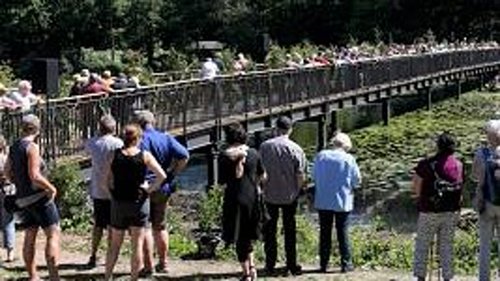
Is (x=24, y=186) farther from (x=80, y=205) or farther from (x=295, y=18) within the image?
(x=295, y=18)

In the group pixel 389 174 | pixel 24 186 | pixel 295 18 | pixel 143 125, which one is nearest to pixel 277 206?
pixel 143 125

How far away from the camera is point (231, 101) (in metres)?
25.5

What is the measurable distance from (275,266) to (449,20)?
78.3 meters

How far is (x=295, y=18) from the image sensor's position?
8769cm

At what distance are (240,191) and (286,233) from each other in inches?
55.8

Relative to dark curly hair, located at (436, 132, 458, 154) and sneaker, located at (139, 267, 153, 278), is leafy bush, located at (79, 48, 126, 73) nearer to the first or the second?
sneaker, located at (139, 267, 153, 278)

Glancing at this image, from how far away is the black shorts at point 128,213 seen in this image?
9.84 meters

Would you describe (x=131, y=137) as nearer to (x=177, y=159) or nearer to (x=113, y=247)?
(x=113, y=247)

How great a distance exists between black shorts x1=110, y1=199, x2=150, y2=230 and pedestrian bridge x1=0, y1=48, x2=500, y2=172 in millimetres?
6072

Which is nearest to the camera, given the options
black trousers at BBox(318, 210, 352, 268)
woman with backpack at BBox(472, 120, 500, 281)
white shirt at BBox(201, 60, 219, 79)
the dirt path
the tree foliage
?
woman with backpack at BBox(472, 120, 500, 281)

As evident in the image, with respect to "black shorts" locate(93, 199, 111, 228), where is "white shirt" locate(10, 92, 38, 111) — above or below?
above

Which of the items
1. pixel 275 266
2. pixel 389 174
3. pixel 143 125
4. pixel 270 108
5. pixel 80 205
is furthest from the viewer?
pixel 389 174

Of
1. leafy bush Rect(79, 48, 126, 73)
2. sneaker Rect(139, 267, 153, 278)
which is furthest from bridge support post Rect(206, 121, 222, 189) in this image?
leafy bush Rect(79, 48, 126, 73)

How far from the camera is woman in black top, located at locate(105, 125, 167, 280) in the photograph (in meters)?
9.68
